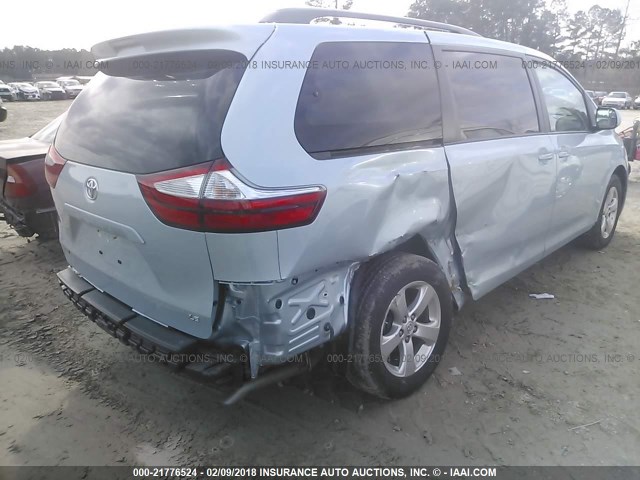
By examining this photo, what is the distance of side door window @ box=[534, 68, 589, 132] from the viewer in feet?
12.2

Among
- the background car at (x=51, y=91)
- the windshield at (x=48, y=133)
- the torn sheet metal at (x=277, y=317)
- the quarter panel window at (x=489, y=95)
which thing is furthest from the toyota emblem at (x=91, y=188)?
the background car at (x=51, y=91)

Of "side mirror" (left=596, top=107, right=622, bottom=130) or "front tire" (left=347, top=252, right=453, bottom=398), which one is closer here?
"front tire" (left=347, top=252, right=453, bottom=398)

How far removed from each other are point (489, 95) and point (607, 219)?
8.96 feet

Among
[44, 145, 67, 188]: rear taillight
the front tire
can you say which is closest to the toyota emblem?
[44, 145, 67, 188]: rear taillight

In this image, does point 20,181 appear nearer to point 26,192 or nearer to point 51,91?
point 26,192

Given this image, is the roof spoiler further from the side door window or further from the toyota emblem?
the side door window

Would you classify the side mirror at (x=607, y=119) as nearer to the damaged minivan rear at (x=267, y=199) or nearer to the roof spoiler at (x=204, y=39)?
the damaged minivan rear at (x=267, y=199)

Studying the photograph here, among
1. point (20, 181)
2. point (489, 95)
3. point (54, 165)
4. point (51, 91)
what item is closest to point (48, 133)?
point (20, 181)

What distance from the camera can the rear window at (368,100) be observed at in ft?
6.94

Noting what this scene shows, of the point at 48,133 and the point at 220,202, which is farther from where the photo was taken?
the point at 48,133

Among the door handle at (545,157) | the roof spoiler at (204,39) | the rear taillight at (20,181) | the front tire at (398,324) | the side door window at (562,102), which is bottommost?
the front tire at (398,324)

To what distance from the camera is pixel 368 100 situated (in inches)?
92.7

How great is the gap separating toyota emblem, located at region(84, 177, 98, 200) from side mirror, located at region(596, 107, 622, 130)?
4.10 m

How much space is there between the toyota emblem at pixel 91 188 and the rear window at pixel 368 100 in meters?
1.00
